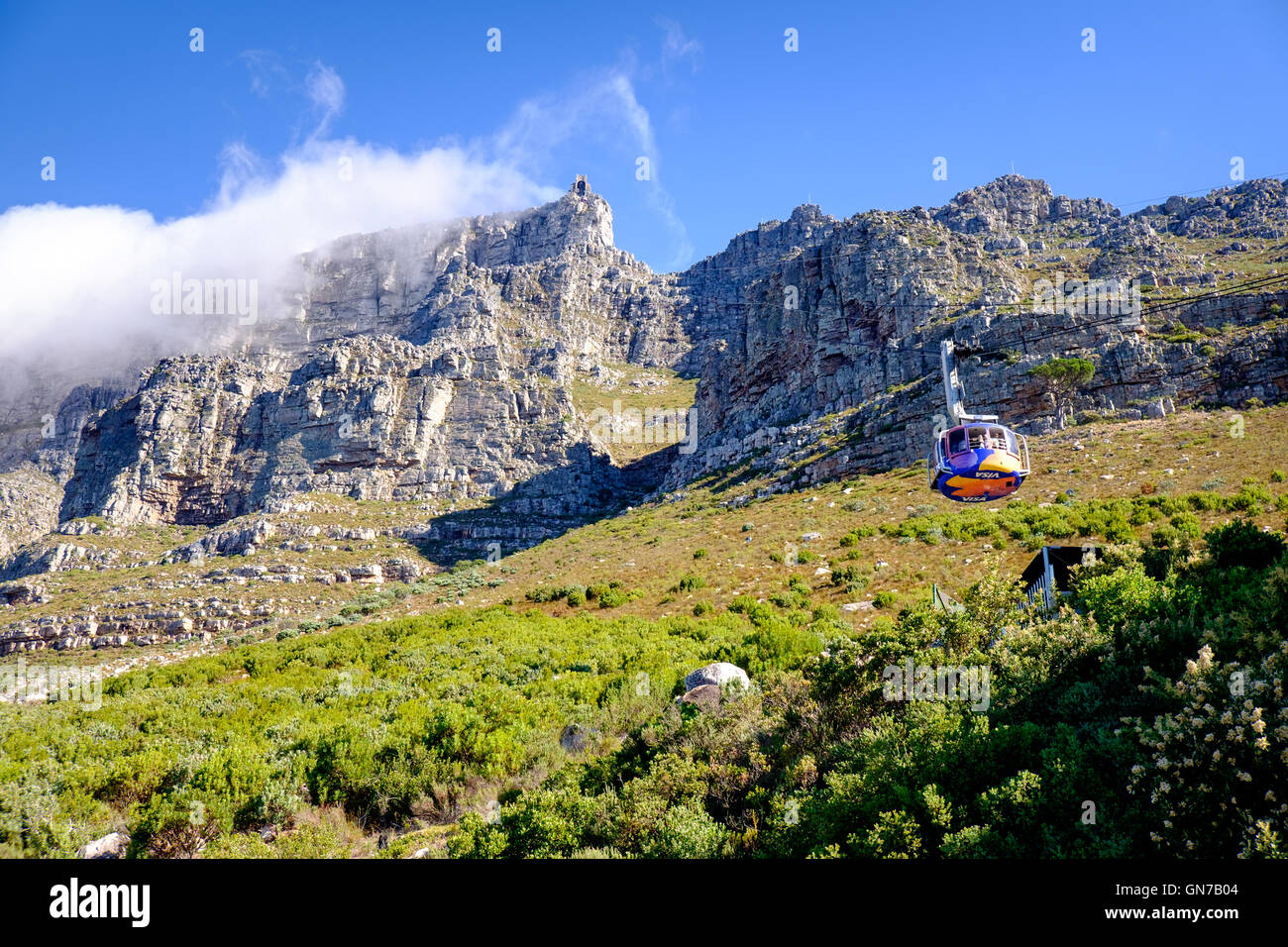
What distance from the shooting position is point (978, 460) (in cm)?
1168

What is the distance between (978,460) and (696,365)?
124063 mm

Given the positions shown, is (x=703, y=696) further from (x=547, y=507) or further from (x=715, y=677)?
(x=547, y=507)

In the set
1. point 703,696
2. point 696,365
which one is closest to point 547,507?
point 696,365

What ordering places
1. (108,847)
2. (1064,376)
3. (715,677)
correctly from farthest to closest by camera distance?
1. (1064,376)
2. (715,677)
3. (108,847)

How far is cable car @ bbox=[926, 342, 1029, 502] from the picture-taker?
461 inches

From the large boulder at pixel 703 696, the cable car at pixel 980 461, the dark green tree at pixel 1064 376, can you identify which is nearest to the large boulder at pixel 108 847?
the large boulder at pixel 703 696

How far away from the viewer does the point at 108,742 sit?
10.7m

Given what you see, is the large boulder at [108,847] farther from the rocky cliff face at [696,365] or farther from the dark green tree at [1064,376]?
the dark green tree at [1064,376]

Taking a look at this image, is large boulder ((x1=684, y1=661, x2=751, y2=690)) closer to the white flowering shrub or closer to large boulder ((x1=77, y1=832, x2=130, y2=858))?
the white flowering shrub

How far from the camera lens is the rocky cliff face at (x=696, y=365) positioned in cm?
4488

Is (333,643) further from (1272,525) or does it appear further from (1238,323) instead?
(1238,323)

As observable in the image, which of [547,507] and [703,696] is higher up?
[547,507]

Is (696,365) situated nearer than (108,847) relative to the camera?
No
